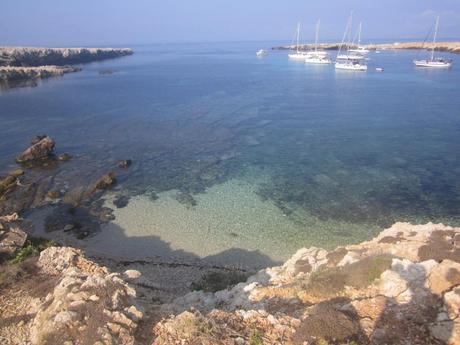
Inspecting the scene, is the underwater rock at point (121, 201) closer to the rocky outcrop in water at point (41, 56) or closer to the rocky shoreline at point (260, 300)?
the rocky shoreline at point (260, 300)

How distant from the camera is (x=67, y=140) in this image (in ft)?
164

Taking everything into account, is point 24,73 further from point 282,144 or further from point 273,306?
point 273,306

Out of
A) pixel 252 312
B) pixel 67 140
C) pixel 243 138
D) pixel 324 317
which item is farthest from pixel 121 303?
pixel 67 140

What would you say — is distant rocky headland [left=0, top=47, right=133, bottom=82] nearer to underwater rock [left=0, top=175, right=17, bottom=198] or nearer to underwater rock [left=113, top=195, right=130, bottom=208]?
underwater rock [left=0, top=175, right=17, bottom=198]

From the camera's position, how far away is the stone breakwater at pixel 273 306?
421 inches

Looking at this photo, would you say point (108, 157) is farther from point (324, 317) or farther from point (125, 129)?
point (324, 317)

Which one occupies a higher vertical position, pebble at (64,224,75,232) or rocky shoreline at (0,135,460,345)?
rocky shoreline at (0,135,460,345)

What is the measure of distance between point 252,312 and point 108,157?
117 ft

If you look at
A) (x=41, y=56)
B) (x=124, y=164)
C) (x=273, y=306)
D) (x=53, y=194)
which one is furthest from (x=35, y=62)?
(x=273, y=306)

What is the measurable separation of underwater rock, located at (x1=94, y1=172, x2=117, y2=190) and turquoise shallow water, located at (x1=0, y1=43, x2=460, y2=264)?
99 centimetres

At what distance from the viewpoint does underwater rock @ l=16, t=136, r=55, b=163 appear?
41969mm

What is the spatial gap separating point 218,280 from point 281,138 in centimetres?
3198

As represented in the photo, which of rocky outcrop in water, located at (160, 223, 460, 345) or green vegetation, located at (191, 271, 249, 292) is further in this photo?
green vegetation, located at (191, 271, 249, 292)

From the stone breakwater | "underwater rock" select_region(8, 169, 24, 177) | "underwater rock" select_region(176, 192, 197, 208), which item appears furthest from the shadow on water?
"underwater rock" select_region(8, 169, 24, 177)
